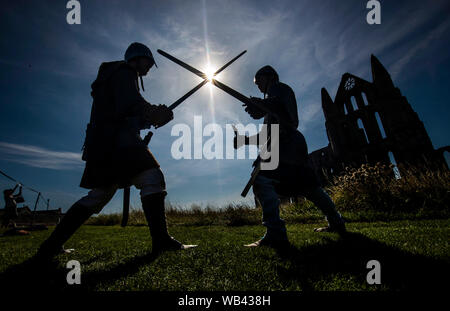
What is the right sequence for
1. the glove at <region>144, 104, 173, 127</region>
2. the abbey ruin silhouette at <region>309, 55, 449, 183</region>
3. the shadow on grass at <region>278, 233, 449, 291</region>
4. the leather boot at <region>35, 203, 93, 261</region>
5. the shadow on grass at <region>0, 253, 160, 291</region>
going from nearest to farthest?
the shadow on grass at <region>278, 233, 449, 291</region>
the shadow on grass at <region>0, 253, 160, 291</region>
the leather boot at <region>35, 203, 93, 261</region>
the glove at <region>144, 104, 173, 127</region>
the abbey ruin silhouette at <region>309, 55, 449, 183</region>

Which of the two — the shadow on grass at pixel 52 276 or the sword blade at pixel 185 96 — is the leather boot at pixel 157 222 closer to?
the shadow on grass at pixel 52 276

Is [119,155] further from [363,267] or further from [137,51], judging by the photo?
[363,267]

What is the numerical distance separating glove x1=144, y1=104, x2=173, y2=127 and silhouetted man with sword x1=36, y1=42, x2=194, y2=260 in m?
0.01

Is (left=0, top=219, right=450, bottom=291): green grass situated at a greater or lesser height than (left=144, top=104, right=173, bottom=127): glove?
lesser

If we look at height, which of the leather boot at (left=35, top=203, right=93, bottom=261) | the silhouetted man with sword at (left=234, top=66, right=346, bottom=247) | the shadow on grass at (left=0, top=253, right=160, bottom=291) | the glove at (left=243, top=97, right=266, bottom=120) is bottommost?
the shadow on grass at (left=0, top=253, right=160, bottom=291)

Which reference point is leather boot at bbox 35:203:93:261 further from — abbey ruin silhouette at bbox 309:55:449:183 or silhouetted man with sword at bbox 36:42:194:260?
abbey ruin silhouette at bbox 309:55:449:183

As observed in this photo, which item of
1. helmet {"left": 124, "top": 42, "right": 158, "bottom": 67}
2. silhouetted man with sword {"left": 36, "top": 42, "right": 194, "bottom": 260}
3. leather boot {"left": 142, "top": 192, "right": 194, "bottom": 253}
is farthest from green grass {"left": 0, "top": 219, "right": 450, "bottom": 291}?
helmet {"left": 124, "top": 42, "right": 158, "bottom": 67}

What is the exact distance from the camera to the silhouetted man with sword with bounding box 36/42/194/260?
2318 mm

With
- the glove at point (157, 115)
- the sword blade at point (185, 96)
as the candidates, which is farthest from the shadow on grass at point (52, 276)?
the sword blade at point (185, 96)

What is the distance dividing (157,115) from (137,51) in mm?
1072

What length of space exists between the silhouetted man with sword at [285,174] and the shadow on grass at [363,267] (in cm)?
69
